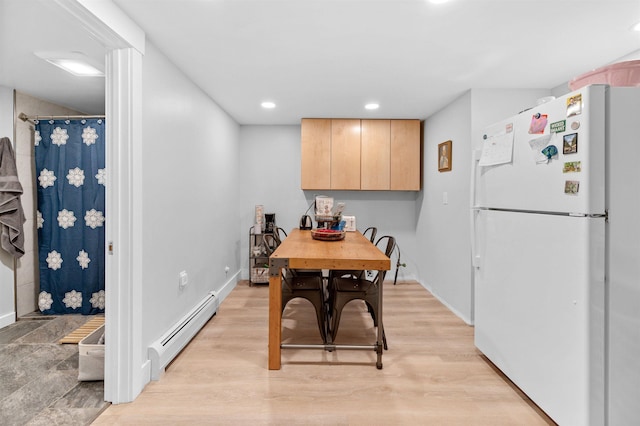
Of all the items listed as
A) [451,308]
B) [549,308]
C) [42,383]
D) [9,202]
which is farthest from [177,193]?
[451,308]

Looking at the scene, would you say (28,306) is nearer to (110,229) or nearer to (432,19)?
(110,229)

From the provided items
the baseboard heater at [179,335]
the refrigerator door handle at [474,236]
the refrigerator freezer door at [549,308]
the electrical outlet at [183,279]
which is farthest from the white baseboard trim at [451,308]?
the electrical outlet at [183,279]

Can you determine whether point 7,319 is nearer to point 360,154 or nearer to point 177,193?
point 177,193

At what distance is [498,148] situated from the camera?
7.01 ft

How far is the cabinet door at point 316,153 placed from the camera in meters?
4.32

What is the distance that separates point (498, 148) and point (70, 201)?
3.75 m

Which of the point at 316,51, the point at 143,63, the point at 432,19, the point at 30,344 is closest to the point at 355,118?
the point at 316,51

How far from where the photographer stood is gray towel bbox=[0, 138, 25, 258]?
9.55 feet

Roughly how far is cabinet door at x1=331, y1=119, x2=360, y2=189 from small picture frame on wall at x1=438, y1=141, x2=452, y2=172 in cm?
105

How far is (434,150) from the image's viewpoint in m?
4.04

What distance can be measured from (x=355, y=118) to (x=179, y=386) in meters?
3.55

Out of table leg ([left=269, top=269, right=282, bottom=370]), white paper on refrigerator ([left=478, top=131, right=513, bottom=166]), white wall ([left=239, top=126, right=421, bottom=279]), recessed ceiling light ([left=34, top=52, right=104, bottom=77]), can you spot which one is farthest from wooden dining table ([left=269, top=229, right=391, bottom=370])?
white wall ([left=239, top=126, right=421, bottom=279])

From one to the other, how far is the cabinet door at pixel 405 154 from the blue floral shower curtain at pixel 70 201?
3358 mm

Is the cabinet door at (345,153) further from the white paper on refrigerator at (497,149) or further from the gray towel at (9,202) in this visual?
the gray towel at (9,202)
